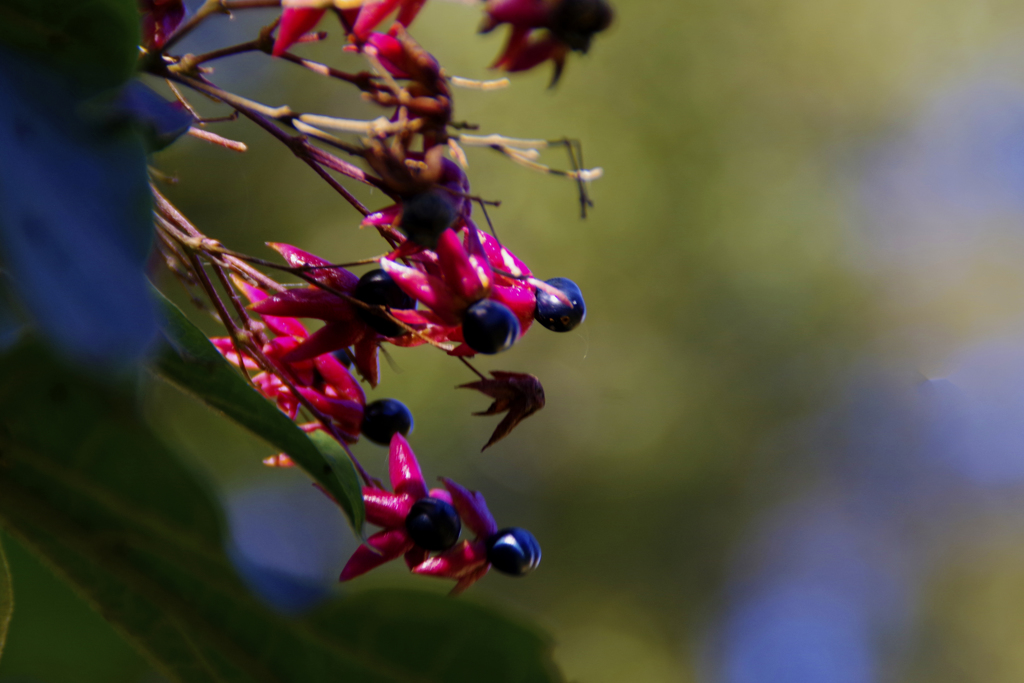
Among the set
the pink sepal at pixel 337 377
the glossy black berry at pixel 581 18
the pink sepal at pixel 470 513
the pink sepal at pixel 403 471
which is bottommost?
the pink sepal at pixel 470 513

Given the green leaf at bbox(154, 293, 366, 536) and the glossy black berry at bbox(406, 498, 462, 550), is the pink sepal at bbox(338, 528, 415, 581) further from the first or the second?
the green leaf at bbox(154, 293, 366, 536)

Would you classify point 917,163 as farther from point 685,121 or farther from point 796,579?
point 796,579

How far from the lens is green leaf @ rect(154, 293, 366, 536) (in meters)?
0.32

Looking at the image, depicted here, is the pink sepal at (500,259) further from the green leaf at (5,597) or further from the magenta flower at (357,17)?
the green leaf at (5,597)

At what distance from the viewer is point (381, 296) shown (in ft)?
1.57

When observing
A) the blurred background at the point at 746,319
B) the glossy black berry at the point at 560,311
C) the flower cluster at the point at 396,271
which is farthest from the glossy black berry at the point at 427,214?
the blurred background at the point at 746,319

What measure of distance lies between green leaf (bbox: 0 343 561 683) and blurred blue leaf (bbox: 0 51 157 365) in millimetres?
47

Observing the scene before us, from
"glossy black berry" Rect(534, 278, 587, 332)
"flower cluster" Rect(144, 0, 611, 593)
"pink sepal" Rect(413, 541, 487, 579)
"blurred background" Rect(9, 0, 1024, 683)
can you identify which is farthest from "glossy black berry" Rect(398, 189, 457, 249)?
"blurred background" Rect(9, 0, 1024, 683)

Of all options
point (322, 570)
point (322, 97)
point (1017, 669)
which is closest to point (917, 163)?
point (1017, 669)

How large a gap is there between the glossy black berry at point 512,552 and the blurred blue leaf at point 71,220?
13.0 inches

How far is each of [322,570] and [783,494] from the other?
2529 millimetres

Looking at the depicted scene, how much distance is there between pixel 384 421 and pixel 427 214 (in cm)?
20

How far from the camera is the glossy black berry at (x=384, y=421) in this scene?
550 millimetres

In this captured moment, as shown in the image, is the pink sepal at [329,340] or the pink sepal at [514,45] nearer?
the pink sepal at [514,45]
